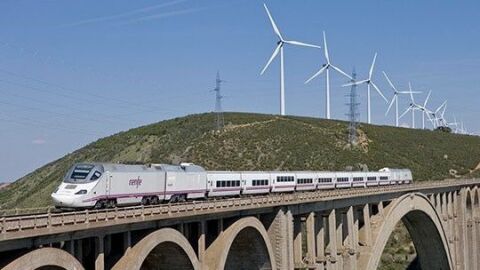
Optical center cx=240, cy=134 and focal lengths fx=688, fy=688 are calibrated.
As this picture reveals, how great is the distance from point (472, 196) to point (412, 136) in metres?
71.4

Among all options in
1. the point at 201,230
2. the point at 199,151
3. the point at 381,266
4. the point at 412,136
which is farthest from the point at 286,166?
the point at 201,230

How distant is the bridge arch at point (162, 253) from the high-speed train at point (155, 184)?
2.67 meters

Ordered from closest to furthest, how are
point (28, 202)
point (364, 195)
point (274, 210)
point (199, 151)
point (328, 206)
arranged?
point (274, 210) < point (328, 206) < point (364, 195) < point (28, 202) < point (199, 151)

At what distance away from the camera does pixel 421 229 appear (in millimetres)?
76188

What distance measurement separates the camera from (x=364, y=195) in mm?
55750

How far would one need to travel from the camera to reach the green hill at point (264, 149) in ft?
360

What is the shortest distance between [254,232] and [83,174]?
43.5ft

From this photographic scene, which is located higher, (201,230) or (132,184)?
(132,184)

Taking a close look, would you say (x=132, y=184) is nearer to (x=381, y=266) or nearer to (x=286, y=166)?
(x=381, y=266)

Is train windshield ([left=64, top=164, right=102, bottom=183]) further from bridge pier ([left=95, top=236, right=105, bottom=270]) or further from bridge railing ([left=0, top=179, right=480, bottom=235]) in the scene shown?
bridge pier ([left=95, top=236, right=105, bottom=270])

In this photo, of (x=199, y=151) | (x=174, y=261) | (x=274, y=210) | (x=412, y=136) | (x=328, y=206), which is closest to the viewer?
(x=174, y=261)

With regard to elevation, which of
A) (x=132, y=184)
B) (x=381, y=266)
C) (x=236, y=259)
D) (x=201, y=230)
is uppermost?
(x=132, y=184)

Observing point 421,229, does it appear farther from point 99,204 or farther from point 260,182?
point 99,204

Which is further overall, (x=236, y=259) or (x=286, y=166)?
(x=286, y=166)
